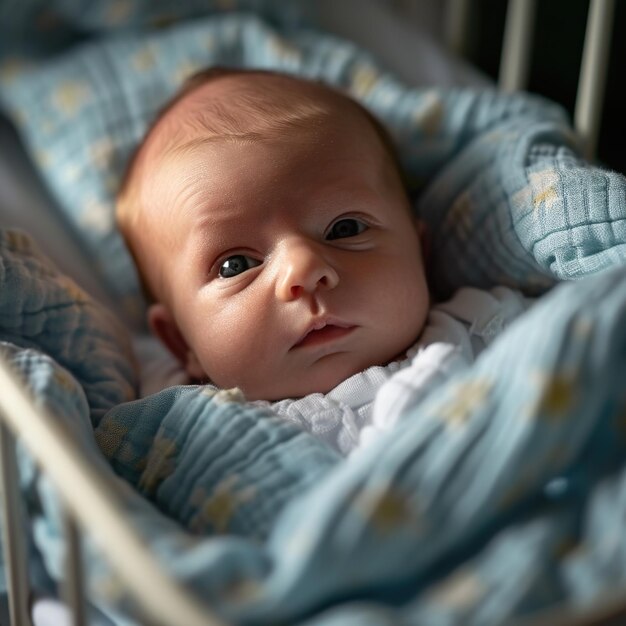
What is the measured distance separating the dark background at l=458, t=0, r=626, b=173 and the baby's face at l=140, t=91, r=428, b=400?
29.2 inches

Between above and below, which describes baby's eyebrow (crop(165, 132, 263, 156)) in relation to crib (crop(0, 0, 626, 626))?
above

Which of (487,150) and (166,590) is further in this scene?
(487,150)

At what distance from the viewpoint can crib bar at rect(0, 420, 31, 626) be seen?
2.60ft

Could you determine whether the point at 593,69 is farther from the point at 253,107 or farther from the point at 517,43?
the point at 253,107

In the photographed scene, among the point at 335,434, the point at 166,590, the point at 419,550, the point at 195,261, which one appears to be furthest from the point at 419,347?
the point at 166,590

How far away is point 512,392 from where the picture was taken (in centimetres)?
77

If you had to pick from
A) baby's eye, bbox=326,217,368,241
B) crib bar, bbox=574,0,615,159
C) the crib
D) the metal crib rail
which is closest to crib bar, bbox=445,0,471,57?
the metal crib rail

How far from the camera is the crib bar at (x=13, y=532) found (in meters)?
0.79

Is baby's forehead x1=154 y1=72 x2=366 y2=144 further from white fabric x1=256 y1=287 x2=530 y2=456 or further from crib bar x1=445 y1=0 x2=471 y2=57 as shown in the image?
crib bar x1=445 y1=0 x2=471 y2=57

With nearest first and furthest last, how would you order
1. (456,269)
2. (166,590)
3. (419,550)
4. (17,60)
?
1. (166,590)
2. (419,550)
3. (456,269)
4. (17,60)

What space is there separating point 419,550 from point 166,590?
0.69 feet

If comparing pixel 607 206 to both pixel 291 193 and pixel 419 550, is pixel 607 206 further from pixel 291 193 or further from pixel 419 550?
pixel 419 550

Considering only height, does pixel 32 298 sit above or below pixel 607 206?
below

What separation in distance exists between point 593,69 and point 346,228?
51cm
